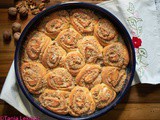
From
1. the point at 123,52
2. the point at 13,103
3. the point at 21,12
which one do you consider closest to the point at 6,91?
the point at 13,103

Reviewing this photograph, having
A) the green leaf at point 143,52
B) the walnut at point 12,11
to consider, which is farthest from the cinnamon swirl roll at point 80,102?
the walnut at point 12,11

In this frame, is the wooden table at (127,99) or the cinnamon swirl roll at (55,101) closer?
the cinnamon swirl roll at (55,101)

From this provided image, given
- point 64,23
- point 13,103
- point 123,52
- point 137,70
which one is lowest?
point 13,103

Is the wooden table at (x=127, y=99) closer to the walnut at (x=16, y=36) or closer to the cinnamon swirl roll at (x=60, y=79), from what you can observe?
the walnut at (x=16, y=36)

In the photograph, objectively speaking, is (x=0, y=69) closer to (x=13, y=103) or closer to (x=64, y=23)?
(x=13, y=103)

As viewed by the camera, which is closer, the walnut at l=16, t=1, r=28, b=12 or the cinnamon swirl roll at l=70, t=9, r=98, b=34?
the cinnamon swirl roll at l=70, t=9, r=98, b=34

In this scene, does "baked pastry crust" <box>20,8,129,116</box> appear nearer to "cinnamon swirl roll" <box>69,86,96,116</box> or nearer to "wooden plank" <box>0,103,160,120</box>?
"cinnamon swirl roll" <box>69,86,96,116</box>

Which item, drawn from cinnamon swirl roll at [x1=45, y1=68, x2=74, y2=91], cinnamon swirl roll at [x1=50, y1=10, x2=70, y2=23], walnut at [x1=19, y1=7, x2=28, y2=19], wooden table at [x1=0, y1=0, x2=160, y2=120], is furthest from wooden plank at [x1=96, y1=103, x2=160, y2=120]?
walnut at [x1=19, y1=7, x2=28, y2=19]
